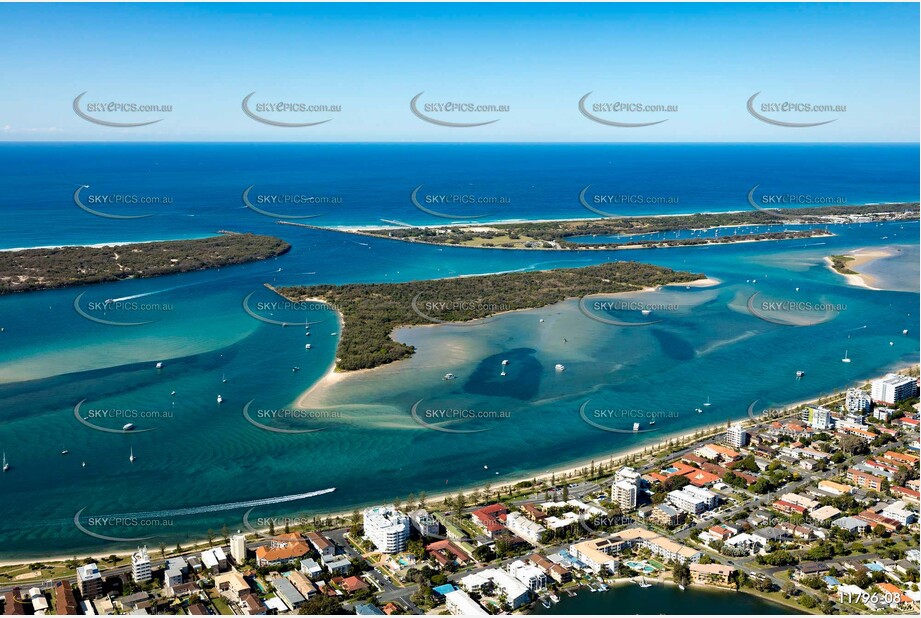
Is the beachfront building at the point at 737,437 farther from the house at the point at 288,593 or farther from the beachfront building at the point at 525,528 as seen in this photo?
the house at the point at 288,593

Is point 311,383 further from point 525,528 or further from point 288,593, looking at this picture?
point 288,593

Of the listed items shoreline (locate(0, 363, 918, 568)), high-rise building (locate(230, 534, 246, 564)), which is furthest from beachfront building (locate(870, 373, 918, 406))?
high-rise building (locate(230, 534, 246, 564))

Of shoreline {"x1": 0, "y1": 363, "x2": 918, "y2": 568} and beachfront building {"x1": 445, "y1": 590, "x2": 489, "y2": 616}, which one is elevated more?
shoreline {"x1": 0, "y1": 363, "x2": 918, "y2": 568}

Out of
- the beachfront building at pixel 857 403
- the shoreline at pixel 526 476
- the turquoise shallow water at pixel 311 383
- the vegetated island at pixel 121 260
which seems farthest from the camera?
the vegetated island at pixel 121 260

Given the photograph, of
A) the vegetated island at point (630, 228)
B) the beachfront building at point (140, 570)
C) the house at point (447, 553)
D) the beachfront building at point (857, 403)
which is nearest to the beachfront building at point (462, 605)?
the house at point (447, 553)

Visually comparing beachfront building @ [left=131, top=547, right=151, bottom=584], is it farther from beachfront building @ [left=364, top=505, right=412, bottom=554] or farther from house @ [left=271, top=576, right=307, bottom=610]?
beachfront building @ [left=364, top=505, right=412, bottom=554]
